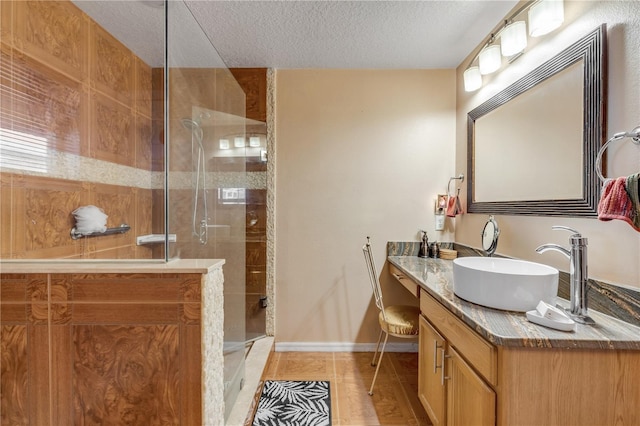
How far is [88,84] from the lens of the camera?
175 centimetres

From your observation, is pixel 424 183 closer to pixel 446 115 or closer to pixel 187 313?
pixel 446 115

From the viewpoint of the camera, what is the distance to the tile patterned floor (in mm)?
1735

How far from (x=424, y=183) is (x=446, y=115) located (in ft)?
2.02

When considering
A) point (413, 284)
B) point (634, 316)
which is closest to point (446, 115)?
point (413, 284)

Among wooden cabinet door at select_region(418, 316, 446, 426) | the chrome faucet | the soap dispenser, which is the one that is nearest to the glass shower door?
wooden cabinet door at select_region(418, 316, 446, 426)

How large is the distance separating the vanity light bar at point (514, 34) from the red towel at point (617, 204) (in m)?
0.86

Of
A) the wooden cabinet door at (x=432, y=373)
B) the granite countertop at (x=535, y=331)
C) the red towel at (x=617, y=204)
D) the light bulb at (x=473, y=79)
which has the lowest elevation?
the wooden cabinet door at (x=432, y=373)

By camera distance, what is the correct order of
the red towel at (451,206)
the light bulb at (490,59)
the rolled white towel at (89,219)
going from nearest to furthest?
the rolled white towel at (89,219) < the light bulb at (490,59) < the red towel at (451,206)

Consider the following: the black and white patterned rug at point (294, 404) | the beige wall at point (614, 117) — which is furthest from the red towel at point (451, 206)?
the black and white patterned rug at point (294, 404)

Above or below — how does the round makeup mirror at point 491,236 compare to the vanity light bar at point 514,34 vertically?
below

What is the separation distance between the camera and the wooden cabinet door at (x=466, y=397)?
0.98 m

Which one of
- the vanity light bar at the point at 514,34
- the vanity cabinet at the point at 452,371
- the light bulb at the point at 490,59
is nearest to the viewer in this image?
the vanity cabinet at the point at 452,371

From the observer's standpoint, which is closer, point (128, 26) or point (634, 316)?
point (634, 316)

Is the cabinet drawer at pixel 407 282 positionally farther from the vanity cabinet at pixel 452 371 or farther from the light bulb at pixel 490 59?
the light bulb at pixel 490 59
